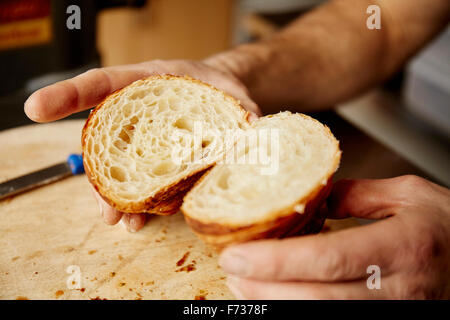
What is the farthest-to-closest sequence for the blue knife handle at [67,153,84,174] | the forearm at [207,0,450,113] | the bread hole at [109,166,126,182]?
the forearm at [207,0,450,113]
the blue knife handle at [67,153,84,174]
the bread hole at [109,166,126,182]

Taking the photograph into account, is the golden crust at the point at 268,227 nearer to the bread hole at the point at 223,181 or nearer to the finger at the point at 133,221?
the bread hole at the point at 223,181

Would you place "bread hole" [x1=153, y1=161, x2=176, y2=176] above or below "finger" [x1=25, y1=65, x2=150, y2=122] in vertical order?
below

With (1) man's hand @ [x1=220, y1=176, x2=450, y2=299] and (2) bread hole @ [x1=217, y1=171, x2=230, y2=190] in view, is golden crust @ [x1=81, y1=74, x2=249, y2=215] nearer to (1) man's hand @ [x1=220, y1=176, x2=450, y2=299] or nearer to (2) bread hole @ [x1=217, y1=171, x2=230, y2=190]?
(2) bread hole @ [x1=217, y1=171, x2=230, y2=190]

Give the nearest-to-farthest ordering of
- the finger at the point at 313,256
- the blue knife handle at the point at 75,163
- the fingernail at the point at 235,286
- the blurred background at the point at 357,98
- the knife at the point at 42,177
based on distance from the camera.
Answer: the finger at the point at 313,256, the fingernail at the point at 235,286, the knife at the point at 42,177, the blue knife handle at the point at 75,163, the blurred background at the point at 357,98

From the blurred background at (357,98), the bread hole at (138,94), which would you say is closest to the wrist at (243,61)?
the blurred background at (357,98)

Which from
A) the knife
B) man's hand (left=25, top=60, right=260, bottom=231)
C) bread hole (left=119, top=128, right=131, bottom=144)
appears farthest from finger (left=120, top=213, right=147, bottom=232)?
the knife

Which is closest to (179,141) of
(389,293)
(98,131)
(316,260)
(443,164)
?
(98,131)

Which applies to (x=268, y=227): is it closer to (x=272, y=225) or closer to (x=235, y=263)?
(x=272, y=225)
